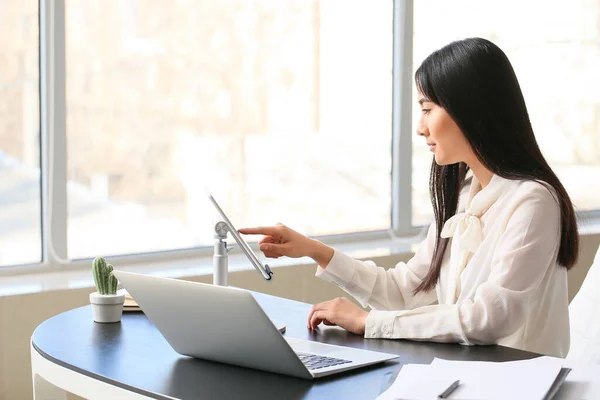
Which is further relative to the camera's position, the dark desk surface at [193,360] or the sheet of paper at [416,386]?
the dark desk surface at [193,360]

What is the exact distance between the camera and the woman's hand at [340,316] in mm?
1804

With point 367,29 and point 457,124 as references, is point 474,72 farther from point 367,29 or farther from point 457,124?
point 367,29

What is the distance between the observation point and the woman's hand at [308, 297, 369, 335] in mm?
1804

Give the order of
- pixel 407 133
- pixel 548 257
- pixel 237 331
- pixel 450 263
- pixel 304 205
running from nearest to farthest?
pixel 237 331 < pixel 548 257 < pixel 450 263 < pixel 304 205 < pixel 407 133

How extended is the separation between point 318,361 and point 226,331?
0.17 m

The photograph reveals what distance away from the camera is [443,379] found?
134cm

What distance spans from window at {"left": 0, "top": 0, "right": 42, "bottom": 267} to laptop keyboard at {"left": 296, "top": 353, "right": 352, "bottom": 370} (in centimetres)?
159

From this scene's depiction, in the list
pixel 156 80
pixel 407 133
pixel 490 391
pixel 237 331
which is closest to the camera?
pixel 490 391

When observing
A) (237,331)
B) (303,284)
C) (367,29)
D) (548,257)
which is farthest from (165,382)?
(367,29)

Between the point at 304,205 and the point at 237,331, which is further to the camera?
the point at 304,205

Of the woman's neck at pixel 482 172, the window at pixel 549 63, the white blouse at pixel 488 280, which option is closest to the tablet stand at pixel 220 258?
the white blouse at pixel 488 280

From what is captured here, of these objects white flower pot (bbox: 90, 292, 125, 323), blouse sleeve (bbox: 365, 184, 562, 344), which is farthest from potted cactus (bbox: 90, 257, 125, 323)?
blouse sleeve (bbox: 365, 184, 562, 344)

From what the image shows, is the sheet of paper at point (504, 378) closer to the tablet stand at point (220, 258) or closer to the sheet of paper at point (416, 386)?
the sheet of paper at point (416, 386)

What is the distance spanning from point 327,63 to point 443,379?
236cm
